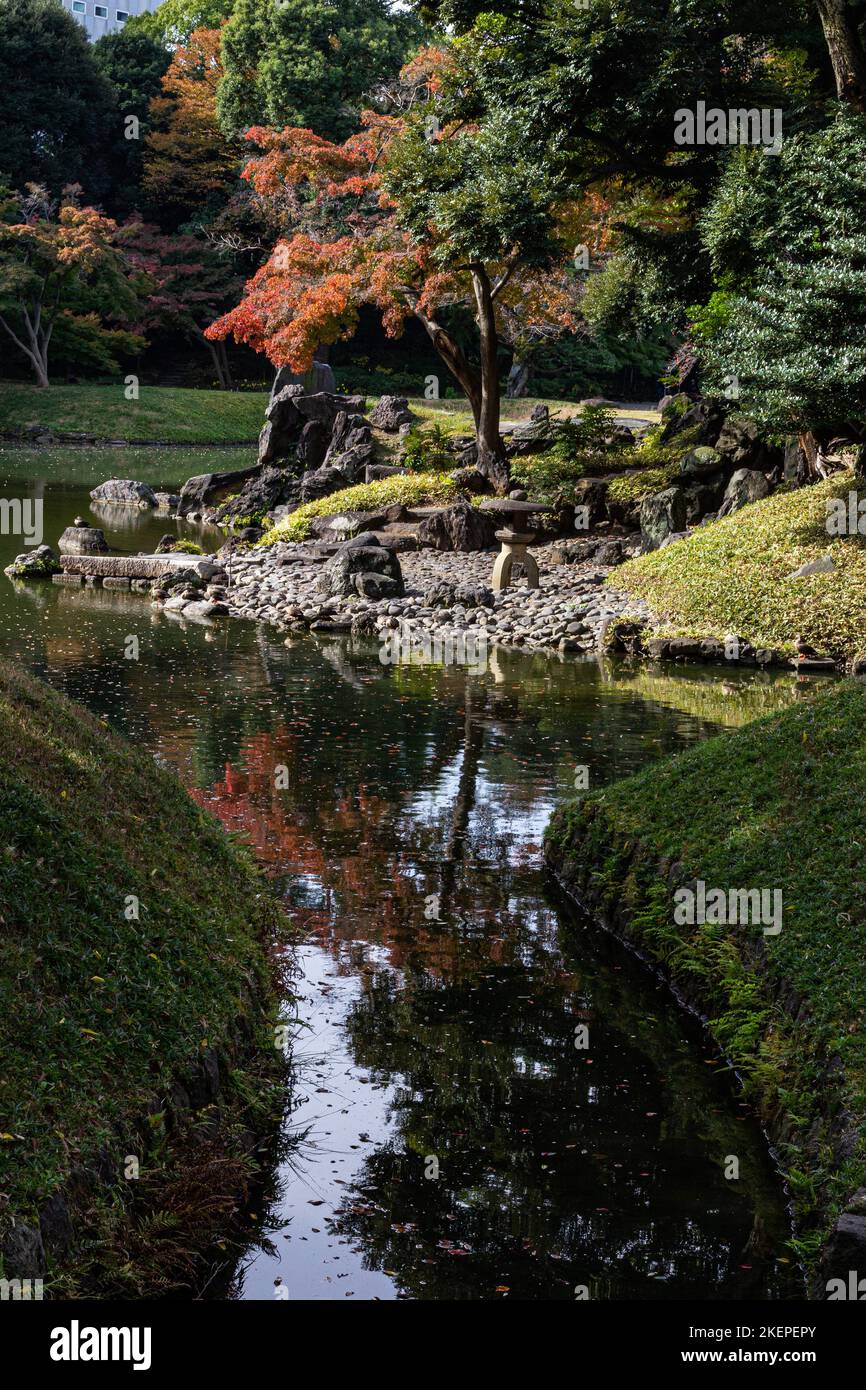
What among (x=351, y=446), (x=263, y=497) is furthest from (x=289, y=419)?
(x=263, y=497)

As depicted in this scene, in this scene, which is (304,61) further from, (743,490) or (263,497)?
(743,490)

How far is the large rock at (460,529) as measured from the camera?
21.4 m

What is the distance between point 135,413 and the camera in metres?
44.2

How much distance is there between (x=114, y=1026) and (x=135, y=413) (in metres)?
42.3

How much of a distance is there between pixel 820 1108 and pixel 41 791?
323 centimetres

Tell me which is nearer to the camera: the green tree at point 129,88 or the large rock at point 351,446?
the large rock at point 351,446

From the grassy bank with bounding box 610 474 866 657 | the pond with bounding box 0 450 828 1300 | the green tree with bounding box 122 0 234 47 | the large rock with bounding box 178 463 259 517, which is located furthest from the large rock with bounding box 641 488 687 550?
the green tree with bounding box 122 0 234 47

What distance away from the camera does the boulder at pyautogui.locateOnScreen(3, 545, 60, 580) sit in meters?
20.7

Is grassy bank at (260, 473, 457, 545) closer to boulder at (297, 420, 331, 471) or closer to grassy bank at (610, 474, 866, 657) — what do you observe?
boulder at (297, 420, 331, 471)

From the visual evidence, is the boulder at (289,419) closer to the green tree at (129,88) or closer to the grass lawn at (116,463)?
the grass lawn at (116,463)

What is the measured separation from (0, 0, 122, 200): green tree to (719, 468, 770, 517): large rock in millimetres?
35199

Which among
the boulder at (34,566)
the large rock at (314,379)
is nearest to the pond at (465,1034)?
the boulder at (34,566)

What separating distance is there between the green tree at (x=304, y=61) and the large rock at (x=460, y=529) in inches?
1035
